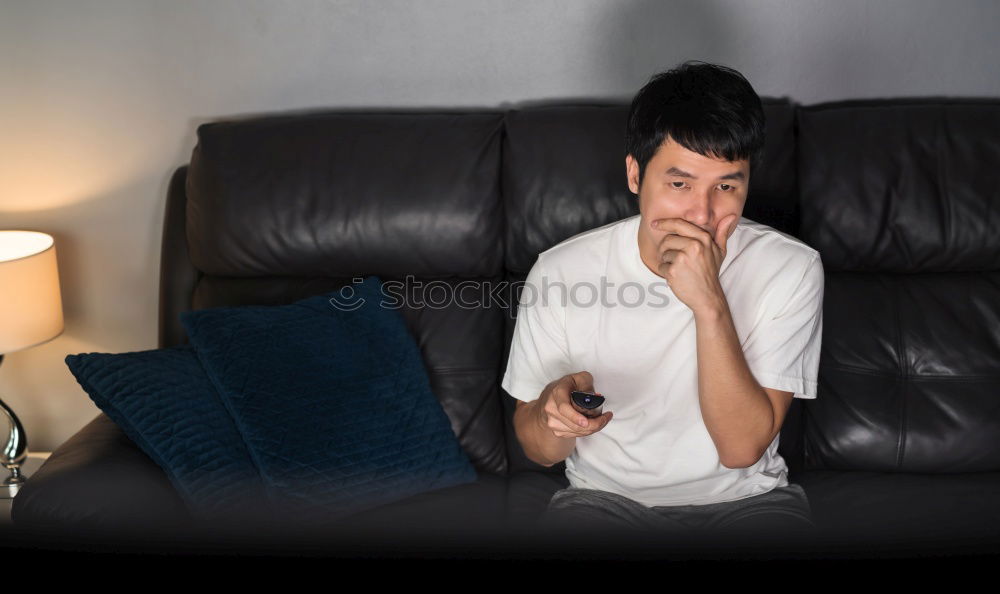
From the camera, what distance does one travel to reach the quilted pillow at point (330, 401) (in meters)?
1.70

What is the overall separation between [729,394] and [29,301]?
5.46 feet

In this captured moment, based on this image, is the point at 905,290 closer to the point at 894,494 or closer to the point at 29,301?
the point at 894,494

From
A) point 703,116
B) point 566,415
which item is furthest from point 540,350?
point 703,116

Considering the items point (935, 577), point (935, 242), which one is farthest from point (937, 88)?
point (935, 577)

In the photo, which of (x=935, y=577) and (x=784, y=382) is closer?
(x=935, y=577)

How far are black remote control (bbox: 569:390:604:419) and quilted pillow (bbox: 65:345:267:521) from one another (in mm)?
670

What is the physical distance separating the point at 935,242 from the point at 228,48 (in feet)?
6.05

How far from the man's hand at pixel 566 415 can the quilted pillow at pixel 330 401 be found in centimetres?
45

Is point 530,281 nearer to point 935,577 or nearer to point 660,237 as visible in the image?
point 660,237

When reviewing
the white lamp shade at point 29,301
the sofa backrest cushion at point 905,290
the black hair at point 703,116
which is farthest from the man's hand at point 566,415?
the white lamp shade at point 29,301

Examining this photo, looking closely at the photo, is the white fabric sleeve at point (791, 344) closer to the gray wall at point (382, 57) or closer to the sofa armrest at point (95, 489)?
the gray wall at point (382, 57)

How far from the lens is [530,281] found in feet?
5.82

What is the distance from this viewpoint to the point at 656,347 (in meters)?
1.65

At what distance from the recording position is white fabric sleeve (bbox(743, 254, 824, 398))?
156 cm
